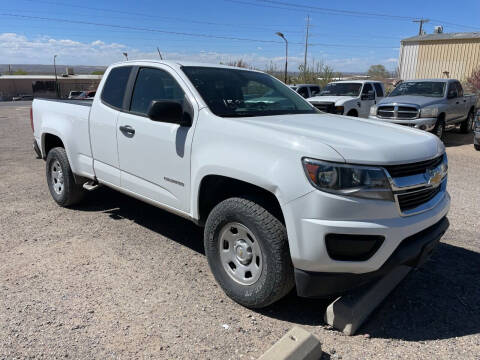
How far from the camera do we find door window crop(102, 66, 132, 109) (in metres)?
4.28

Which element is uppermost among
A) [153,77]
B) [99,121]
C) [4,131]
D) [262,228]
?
[153,77]

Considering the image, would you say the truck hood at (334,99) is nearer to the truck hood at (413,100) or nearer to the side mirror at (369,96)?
the side mirror at (369,96)

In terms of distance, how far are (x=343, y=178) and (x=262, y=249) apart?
77 cm

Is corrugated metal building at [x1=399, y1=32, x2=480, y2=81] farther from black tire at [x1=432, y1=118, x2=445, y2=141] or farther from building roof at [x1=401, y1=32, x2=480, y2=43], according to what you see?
black tire at [x1=432, y1=118, x2=445, y2=141]

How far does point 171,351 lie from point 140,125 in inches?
82.0

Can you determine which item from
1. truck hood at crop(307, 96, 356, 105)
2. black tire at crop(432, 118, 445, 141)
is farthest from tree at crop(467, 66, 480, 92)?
truck hood at crop(307, 96, 356, 105)

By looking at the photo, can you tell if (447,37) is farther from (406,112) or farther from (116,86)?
(116,86)

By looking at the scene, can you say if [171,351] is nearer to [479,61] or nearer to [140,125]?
[140,125]

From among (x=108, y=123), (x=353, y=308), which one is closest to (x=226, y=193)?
(x=353, y=308)

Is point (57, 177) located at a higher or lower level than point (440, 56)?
lower

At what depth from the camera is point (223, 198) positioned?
3.37 m

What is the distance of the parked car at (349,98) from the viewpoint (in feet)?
41.0

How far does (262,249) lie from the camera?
111 inches

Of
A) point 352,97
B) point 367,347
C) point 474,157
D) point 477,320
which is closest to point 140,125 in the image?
point 367,347
